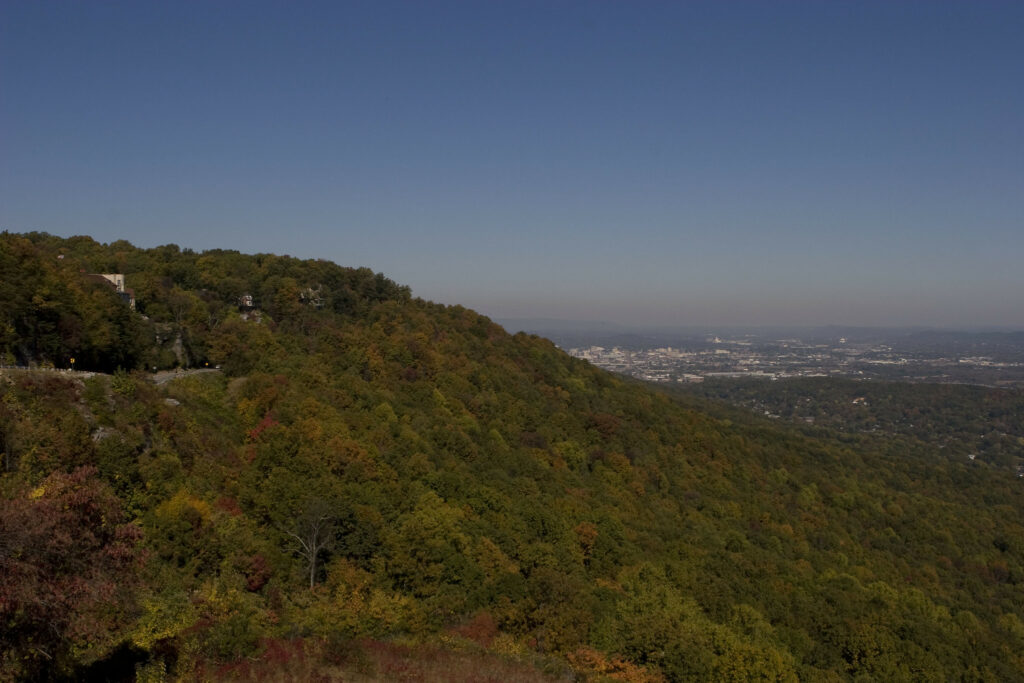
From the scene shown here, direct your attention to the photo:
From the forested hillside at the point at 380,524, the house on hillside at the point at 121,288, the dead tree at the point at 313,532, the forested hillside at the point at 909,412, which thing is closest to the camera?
the forested hillside at the point at 380,524

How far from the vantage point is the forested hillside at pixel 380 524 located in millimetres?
15992

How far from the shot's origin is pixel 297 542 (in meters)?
24.7

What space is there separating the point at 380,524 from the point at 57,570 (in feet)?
59.2

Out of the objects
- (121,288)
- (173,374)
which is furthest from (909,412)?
(121,288)

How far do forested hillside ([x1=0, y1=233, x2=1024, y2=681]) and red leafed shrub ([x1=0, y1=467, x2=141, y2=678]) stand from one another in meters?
0.05

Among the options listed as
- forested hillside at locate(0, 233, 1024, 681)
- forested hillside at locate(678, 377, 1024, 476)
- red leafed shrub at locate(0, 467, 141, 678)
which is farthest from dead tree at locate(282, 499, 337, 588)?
forested hillside at locate(678, 377, 1024, 476)

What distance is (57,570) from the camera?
9.74 meters

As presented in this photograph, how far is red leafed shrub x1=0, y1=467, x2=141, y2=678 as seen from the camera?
9070 mm

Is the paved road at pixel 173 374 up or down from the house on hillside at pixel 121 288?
down

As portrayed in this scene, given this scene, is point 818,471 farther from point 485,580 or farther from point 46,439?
point 46,439

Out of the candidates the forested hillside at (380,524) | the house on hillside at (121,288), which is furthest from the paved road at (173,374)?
the house on hillside at (121,288)

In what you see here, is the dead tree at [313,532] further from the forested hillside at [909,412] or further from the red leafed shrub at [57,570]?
the forested hillside at [909,412]

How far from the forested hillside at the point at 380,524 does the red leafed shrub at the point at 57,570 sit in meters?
0.05

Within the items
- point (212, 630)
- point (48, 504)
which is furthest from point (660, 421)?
point (48, 504)
